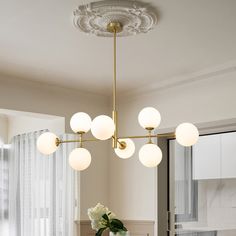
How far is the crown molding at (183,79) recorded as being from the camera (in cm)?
414

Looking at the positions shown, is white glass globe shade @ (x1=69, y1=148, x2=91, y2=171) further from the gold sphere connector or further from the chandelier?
the gold sphere connector

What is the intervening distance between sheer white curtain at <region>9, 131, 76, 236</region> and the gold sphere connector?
87.3 inches

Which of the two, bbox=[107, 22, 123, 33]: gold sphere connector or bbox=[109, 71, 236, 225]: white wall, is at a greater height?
bbox=[107, 22, 123, 33]: gold sphere connector

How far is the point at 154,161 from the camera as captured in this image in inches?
113

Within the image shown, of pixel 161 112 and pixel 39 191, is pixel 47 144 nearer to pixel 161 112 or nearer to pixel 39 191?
pixel 161 112

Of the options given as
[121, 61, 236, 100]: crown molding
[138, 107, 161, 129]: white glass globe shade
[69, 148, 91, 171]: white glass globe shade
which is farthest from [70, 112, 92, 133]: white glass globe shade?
[121, 61, 236, 100]: crown molding

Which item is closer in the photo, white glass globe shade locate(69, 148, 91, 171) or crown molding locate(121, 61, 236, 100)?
white glass globe shade locate(69, 148, 91, 171)

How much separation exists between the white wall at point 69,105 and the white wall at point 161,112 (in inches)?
5.6

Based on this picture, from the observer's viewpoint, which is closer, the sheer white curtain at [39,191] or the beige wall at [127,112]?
the beige wall at [127,112]

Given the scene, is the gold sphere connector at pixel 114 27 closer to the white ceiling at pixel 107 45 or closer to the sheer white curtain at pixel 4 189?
the white ceiling at pixel 107 45

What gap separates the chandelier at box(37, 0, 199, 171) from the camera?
280 cm

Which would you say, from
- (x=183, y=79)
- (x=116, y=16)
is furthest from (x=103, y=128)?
(x=183, y=79)

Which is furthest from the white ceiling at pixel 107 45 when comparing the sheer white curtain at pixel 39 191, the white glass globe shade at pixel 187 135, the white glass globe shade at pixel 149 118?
the sheer white curtain at pixel 39 191

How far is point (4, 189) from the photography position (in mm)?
6066
